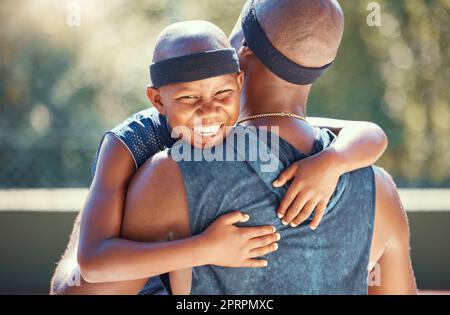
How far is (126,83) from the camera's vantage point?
8508mm

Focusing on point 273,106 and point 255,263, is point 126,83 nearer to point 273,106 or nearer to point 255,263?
point 273,106

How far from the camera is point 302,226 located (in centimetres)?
162

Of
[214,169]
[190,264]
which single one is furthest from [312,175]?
[190,264]

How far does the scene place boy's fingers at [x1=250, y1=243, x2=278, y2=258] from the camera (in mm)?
1562

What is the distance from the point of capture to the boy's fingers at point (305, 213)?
160 centimetres

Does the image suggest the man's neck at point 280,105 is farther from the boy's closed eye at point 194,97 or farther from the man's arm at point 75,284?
the man's arm at point 75,284

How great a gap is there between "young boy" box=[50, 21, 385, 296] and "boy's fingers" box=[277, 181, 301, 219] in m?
0.04

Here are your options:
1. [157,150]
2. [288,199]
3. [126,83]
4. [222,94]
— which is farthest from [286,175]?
A: [126,83]

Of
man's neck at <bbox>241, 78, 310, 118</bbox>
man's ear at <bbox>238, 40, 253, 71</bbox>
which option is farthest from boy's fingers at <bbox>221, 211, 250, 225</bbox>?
man's ear at <bbox>238, 40, 253, 71</bbox>

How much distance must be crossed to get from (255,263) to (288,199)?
16 cm

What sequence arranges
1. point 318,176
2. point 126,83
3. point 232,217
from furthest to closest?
point 126,83
point 318,176
point 232,217

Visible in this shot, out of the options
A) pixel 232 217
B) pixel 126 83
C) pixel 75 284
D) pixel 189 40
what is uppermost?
pixel 126 83

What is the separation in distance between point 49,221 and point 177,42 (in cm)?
441

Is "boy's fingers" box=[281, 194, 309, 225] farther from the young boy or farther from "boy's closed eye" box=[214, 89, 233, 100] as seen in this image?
"boy's closed eye" box=[214, 89, 233, 100]
